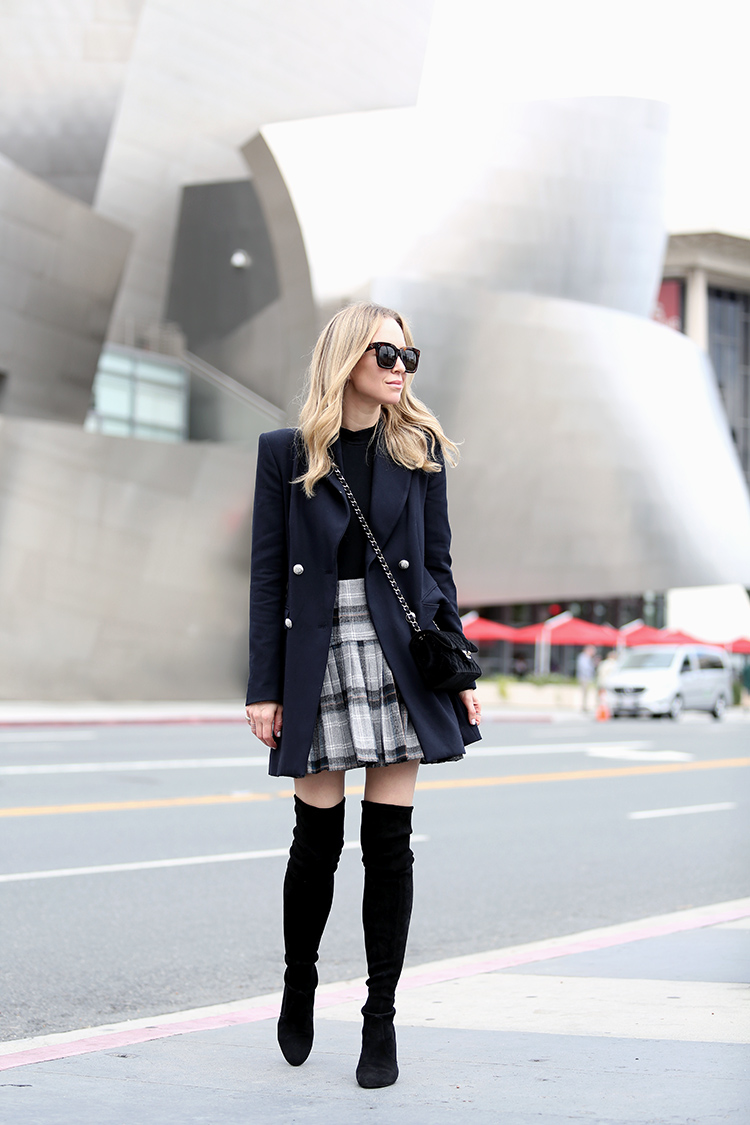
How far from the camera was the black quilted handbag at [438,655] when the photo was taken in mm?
3332

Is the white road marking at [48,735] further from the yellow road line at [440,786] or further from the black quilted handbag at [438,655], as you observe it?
the black quilted handbag at [438,655]

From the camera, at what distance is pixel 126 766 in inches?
533

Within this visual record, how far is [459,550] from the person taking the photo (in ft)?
109

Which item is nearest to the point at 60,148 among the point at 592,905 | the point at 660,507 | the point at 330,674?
the point at 660,507

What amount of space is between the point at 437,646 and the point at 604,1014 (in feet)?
4.99

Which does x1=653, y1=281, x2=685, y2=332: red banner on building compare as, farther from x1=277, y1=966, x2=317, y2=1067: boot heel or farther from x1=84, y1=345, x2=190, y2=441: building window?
x1=277, y1=966, x2=317, y2=1067: boot heel

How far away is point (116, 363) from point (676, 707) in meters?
16.3

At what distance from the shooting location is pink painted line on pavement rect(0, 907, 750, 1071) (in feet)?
11.8

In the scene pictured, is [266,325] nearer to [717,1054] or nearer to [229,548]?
[229,548]

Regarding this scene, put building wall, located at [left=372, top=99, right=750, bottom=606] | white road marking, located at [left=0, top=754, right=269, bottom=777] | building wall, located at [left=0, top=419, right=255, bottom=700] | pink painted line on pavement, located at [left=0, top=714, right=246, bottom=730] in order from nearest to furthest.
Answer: white road marking, located at [left=0, top=754, right=269, bottom=777]
pink painted line on pavement, located at [left=0, top=714, right=246, bottom=730]
building wall, located at [left=0, top=419, right=255, bottom=700]
building wall, located at [left=372, top=99, right=750, bottom=606]

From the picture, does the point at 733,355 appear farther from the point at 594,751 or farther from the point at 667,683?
the point at 594,751

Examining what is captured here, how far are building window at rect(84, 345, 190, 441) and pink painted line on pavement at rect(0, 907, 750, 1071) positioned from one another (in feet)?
87.7

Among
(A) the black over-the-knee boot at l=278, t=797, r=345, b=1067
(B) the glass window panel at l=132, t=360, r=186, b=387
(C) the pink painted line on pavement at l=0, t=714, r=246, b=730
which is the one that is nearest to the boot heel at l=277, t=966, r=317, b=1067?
(A) the black over-the-knee boot at l=278, t=797, r=345, b=1067

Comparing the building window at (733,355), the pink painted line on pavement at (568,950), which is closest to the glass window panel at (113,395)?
the pink painted line on pavement at (568,950)
